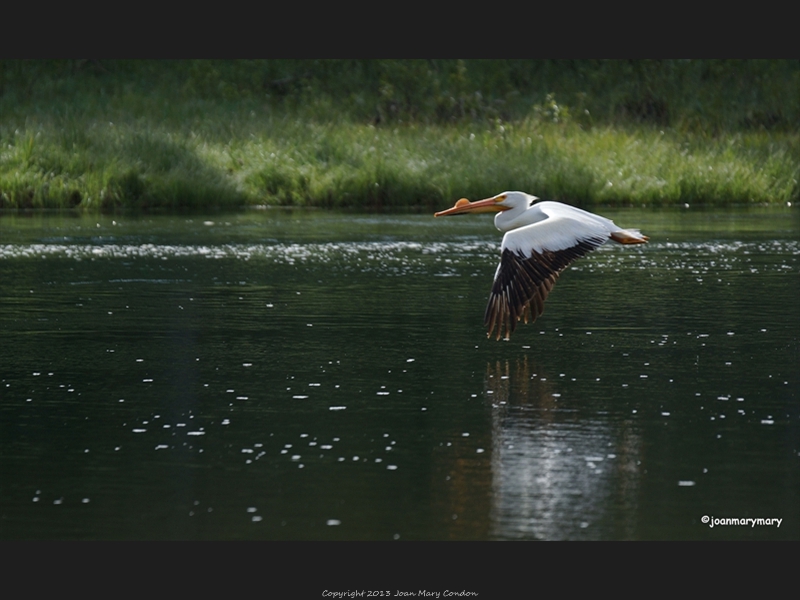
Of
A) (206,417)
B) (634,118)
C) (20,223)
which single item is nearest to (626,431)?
A: (206,417)

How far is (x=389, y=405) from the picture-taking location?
842cm

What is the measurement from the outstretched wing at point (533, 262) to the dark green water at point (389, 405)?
0.35 meters

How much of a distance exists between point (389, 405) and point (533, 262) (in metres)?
2.07

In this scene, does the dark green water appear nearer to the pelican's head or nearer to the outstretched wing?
the outstretched wing

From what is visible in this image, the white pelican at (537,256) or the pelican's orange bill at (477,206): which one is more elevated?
the pelican's orange bill at (477,206)

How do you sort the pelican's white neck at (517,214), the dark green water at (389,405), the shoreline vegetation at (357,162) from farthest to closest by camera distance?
the shoreline vegetation at (357,162), the pelican's white neck at (517,214), the dark green water at (389,405)

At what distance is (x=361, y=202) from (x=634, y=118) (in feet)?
56.0

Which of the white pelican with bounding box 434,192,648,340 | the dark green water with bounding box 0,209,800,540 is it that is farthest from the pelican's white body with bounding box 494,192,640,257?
the dark green water with bounding box 0,209,800,540

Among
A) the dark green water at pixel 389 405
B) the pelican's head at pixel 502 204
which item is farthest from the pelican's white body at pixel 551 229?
the dark green water at pixel 389 405

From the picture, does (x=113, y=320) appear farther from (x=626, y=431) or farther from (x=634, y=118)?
(x=634, y=118)

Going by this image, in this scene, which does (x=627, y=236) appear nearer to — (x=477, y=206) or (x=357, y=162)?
(x=477, y=206)

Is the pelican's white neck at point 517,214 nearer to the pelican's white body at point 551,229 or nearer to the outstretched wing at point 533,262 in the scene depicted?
the pelican's white body at point 551,229

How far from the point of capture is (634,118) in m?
42.9

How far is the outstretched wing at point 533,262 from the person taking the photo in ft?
32.6
